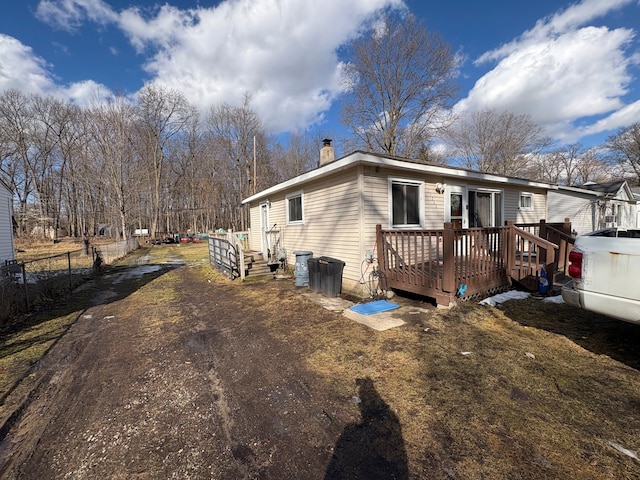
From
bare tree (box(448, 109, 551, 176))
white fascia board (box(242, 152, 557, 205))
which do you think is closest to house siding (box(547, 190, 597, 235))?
white fascia board (box(242, 152, 557, 205))

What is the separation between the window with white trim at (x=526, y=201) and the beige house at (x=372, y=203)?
0.04 meters

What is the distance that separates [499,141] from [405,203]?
2614cm

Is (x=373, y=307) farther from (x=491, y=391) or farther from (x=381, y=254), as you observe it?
(x=491, y=391)

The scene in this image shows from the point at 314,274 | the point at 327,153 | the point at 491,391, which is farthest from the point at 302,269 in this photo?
the point at 491,391

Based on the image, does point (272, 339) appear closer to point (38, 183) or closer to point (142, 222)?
point (142, 222)

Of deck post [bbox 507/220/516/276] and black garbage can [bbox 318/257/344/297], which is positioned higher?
deck post [bbox 507/220/516/276]

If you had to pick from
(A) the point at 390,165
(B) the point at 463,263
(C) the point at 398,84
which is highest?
(C) the point at 398,84

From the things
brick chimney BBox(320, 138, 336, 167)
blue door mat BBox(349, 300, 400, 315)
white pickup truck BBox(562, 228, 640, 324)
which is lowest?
blue door mat BBox(349, 300, 400, 315)

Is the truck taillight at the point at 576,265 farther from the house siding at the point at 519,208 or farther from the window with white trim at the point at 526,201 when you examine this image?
the window with white trim at the point at 526,201

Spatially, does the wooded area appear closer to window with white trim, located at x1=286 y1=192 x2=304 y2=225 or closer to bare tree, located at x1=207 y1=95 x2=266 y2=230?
bare tree, located at x1=207 y1=95 x2=266 y2=230

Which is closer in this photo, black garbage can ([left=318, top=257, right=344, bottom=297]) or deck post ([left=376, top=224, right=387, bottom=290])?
deck post ([left=376, top=224, right=387, bottom=290])

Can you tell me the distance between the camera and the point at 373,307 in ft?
18.4

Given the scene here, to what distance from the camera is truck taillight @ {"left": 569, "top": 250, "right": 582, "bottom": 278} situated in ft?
10.5

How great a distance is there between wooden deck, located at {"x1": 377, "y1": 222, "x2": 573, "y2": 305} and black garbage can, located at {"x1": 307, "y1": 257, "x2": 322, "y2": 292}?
64.1 inches
